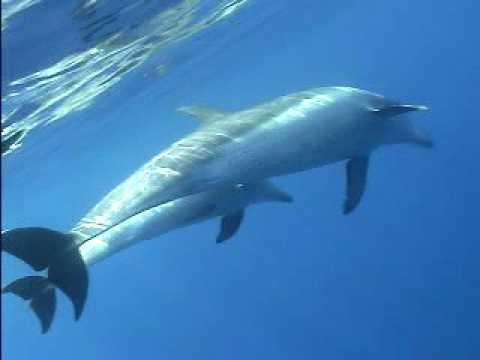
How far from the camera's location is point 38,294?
25.0 ft

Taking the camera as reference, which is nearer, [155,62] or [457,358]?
[155,62]

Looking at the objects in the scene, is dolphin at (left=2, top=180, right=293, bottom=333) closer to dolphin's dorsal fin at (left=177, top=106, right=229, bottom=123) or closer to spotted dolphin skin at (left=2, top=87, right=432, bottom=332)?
spotted dolphin skin at (left=2, top=87, right=432, bottom=332)

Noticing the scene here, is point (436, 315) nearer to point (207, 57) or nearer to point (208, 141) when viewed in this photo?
point (207, 57)

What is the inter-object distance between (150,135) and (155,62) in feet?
75.7

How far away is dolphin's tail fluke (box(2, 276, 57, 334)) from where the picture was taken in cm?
755

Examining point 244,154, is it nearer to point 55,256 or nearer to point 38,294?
point 55,256

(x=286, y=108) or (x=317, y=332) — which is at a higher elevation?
(x=286, y=108)

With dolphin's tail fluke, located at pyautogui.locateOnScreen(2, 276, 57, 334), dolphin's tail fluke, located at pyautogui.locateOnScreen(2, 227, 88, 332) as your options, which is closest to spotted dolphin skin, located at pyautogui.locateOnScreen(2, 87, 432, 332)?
dolphin's tail fluke, located at pyautogui.locateOnScreen(2, 227, 88, 332)

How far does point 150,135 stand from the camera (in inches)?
1821

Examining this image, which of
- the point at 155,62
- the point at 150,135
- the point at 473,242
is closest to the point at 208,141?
the point at 155,62

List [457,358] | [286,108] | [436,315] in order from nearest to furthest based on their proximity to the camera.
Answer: [286,108] < [457,358] < [436,315]

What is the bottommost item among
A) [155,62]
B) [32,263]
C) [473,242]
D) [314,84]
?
[314,84]

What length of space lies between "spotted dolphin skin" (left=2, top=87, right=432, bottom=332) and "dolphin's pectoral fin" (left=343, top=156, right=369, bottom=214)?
2 centimetres

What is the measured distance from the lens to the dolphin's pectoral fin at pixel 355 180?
1219 cm
